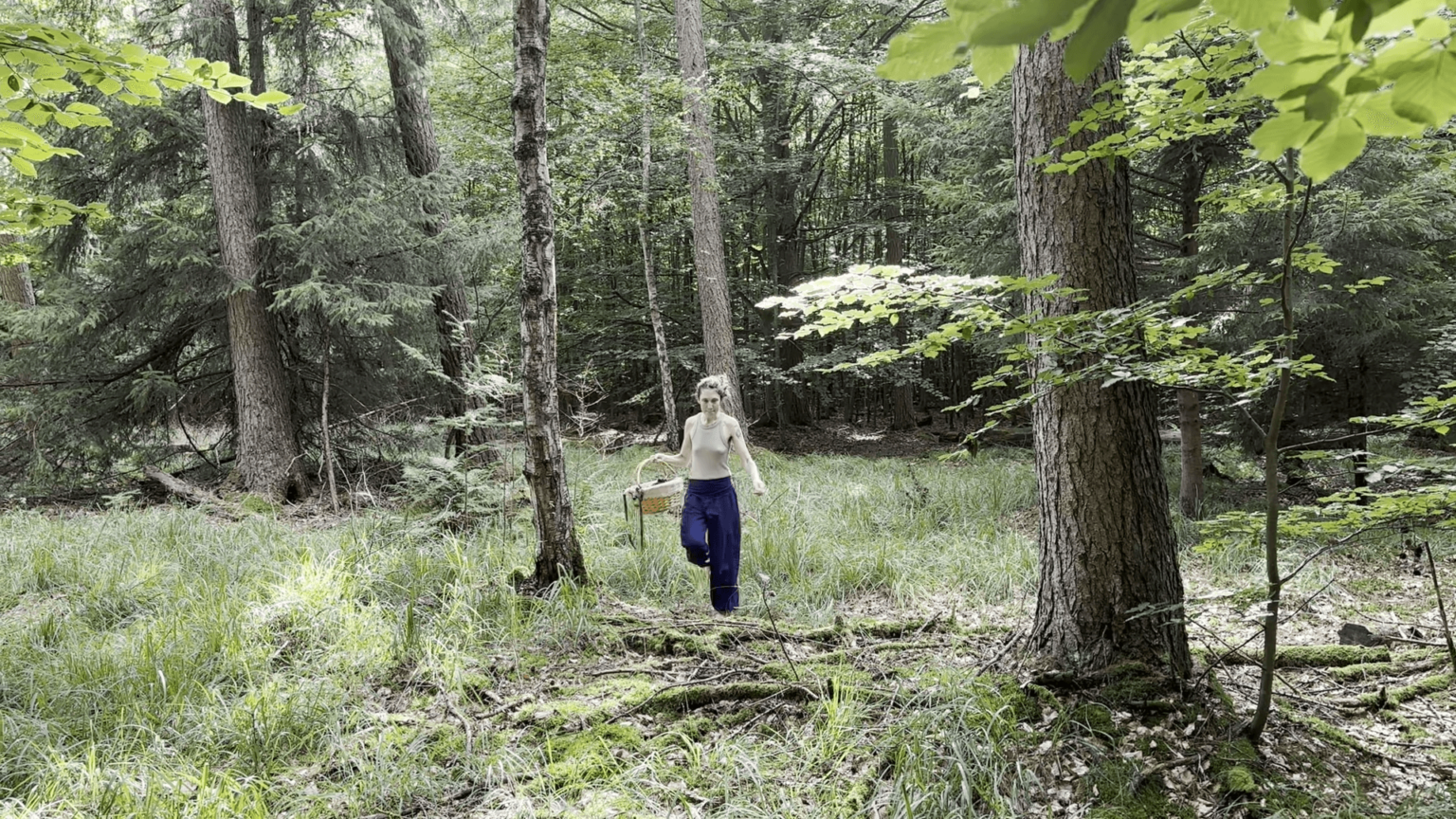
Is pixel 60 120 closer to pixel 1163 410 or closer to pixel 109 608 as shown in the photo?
pixel 109 608

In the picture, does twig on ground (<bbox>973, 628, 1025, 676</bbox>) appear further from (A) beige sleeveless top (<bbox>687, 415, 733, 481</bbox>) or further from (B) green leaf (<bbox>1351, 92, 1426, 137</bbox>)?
(B) green leaf (<bbox>1351, 92, 1426, 137</bbox>)

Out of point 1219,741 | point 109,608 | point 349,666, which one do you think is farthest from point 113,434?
point 1219,741

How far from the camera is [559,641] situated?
4.16 m

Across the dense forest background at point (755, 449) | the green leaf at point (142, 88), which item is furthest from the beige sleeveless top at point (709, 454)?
the green leaf at point (142, 88)

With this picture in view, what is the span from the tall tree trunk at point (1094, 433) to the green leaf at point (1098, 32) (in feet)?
7.54

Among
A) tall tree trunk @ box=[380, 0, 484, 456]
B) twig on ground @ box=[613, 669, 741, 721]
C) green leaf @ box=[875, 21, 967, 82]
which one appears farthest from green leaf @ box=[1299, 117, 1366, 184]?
tall tree trunk @ box=[380, 0, 484, 456]

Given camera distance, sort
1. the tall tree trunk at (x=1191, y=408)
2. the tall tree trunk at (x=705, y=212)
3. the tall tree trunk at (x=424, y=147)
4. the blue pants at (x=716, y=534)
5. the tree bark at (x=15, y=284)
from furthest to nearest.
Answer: the tree bark at (x=15, y=284), the tall tree trunk at (x=705, y=212), the tall tree trunk at (x=424, y=147), the tall tree trunk at (x=1191, y=408), the blue pants at (x=716, y=534)

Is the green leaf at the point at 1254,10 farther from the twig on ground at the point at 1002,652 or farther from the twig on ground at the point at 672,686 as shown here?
the twig on ground at the point at 672,686

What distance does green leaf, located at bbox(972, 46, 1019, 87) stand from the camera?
1048 mm

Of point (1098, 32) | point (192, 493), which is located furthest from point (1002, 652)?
point (192, 493)

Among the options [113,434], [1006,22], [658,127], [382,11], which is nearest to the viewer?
[1006,22]

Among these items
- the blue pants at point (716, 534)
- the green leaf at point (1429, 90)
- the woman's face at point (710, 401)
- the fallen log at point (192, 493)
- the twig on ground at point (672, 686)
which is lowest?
the twig on ground at point (672, 686)

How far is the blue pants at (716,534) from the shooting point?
17.0ft

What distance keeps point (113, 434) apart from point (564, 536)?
7.95m
